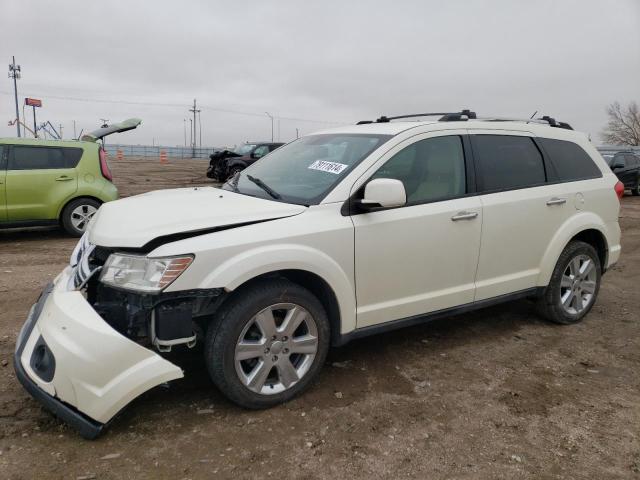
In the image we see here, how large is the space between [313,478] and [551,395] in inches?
69.7

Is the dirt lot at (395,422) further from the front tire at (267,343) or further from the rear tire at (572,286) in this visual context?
the rear tire at (572,286)

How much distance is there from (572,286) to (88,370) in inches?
155

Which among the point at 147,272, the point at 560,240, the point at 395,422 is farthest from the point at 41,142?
the point at 560,240

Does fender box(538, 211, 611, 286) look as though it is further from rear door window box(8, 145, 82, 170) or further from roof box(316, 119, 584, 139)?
rear door window box(8, 145, 82, 170)

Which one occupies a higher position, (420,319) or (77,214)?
(77,214)

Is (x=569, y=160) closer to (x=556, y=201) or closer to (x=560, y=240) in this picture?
→ (x=556, y=201)

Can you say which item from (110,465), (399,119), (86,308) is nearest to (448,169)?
(399,119)

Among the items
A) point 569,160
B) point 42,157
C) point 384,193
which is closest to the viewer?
point 384,193

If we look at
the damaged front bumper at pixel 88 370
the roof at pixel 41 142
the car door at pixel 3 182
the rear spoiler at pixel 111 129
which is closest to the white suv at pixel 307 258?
the damaged front bumper at pixel 88 370

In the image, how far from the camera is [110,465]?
2.49 meters

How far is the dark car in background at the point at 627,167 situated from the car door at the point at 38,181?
1571 cm

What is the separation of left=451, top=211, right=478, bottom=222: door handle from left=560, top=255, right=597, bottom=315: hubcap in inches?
52.6

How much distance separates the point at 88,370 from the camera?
8.21ft

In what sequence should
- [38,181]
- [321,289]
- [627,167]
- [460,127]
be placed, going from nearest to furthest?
[321,289] → [460,127] → [38,181] → [627,167]
